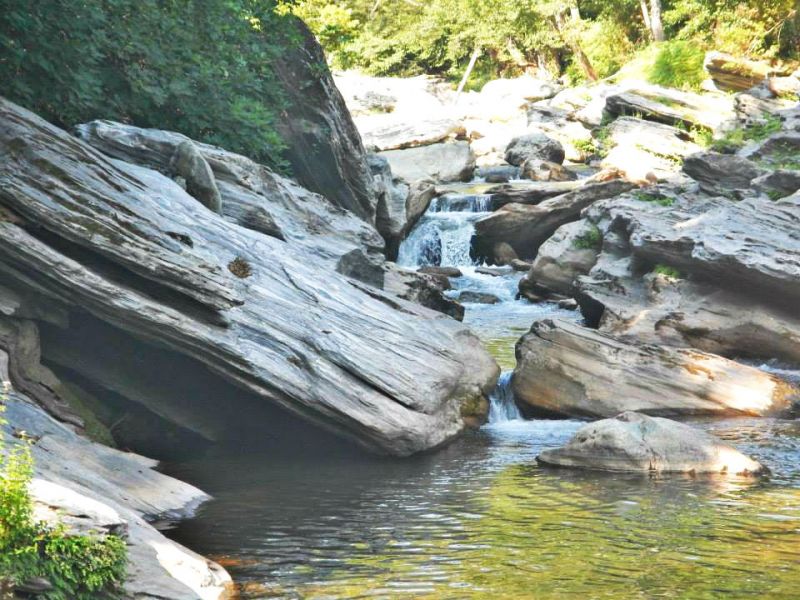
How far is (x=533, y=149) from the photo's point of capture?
40.6m

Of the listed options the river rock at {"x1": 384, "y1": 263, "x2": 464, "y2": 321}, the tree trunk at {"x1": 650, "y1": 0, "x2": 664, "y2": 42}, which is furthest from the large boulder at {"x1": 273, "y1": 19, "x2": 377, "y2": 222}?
the tree trunk at {"x1": 650, "y1": 0, "x2": 664, "y2": 42}

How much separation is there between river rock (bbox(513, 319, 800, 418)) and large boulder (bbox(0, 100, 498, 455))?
1263 millimetres

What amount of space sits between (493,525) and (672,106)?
3224cm

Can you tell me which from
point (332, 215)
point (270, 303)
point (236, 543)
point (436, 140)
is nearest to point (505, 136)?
point (436, 140)

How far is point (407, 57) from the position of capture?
7025cm

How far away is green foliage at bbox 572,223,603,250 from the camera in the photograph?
2553cm

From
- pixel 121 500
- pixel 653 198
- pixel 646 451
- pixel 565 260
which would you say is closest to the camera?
pixel 121 500

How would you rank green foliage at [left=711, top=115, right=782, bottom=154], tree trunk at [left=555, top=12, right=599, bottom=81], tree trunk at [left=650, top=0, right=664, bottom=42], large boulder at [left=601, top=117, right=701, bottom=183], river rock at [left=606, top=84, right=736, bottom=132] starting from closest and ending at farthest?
green foliage at [left=711, top=115, right=782, bottom=154] < large boulder at [left=601, top=117, right=701, bottom=183] < river rock at [left=606, top=84, right=736, bottom=132] < tree trunk at [left=650, top=0, right=664, bottom=42] < tree trunk at [left=555, top=12, right=599, bottom=81]

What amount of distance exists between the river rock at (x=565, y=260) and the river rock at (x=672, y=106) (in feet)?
43.3

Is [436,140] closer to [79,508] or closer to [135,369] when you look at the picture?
[135,369]

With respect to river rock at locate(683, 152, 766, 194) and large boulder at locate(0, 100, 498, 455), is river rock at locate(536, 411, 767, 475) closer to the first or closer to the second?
large boulder at locate(0, 100, 498, 455)

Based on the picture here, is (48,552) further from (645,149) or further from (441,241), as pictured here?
(645,149)

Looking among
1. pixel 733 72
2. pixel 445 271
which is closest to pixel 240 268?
pixel 445 271

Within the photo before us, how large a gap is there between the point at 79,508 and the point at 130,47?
38.5 feet
